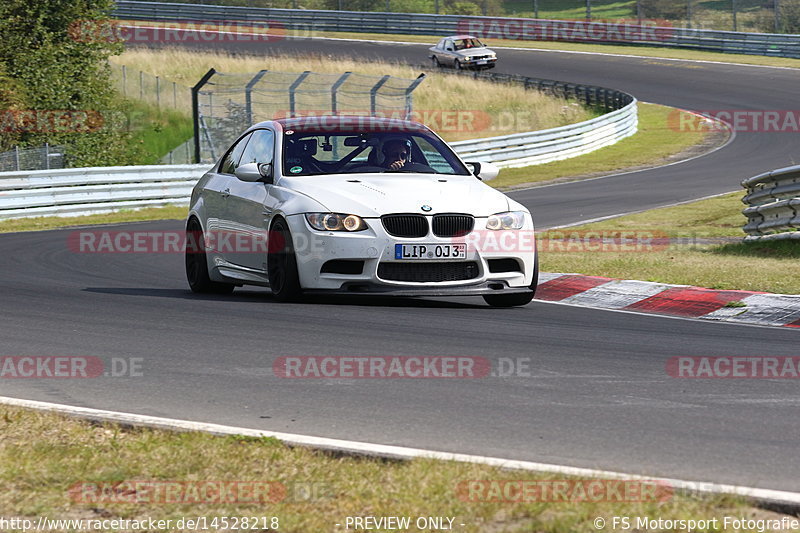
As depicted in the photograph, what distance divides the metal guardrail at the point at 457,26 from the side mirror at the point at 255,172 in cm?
4605

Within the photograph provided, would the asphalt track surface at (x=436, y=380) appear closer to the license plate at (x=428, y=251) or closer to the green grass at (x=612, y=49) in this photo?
the license plate at (x=428, y=251)

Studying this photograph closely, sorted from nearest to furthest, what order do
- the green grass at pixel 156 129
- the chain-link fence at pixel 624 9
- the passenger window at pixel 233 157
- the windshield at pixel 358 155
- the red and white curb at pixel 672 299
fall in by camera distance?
the red and white curb at pixel 672 299
the windshield at pixel 358 155
the passenger window at pixel 233 157
the green grass at pixel 156 129
the chain-link fence at pixel 624 9

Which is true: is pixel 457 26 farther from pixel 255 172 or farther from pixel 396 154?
pixel 255 172

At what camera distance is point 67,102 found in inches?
1251

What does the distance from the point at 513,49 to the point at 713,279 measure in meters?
49.2

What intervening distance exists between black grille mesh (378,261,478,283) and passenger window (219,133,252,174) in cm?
249

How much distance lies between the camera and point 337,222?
9508 millimetres

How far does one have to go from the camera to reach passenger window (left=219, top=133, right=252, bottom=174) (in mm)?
11430

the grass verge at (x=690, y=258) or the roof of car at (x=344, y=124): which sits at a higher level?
the roof of car at (x=344, y=124)

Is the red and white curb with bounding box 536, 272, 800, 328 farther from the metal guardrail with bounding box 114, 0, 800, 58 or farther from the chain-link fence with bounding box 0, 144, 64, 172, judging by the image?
the metal guardrail with bounding box 114, 0, 800, 58

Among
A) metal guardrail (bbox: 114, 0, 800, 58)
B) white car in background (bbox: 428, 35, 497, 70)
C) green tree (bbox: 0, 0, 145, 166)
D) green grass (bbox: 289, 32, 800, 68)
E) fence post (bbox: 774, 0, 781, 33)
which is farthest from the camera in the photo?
fence post (bbox: 774, 0, 781, 33)

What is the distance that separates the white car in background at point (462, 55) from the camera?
5247cm

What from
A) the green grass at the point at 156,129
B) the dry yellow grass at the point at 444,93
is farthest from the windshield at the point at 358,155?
the dry yellow grass at the point at 444,93

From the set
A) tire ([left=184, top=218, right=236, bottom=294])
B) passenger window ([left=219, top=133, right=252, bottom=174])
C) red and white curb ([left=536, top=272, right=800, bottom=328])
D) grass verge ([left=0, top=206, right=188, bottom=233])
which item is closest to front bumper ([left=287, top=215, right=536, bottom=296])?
red and white curb ([left=536, top=272, right=800, bottom=328])
